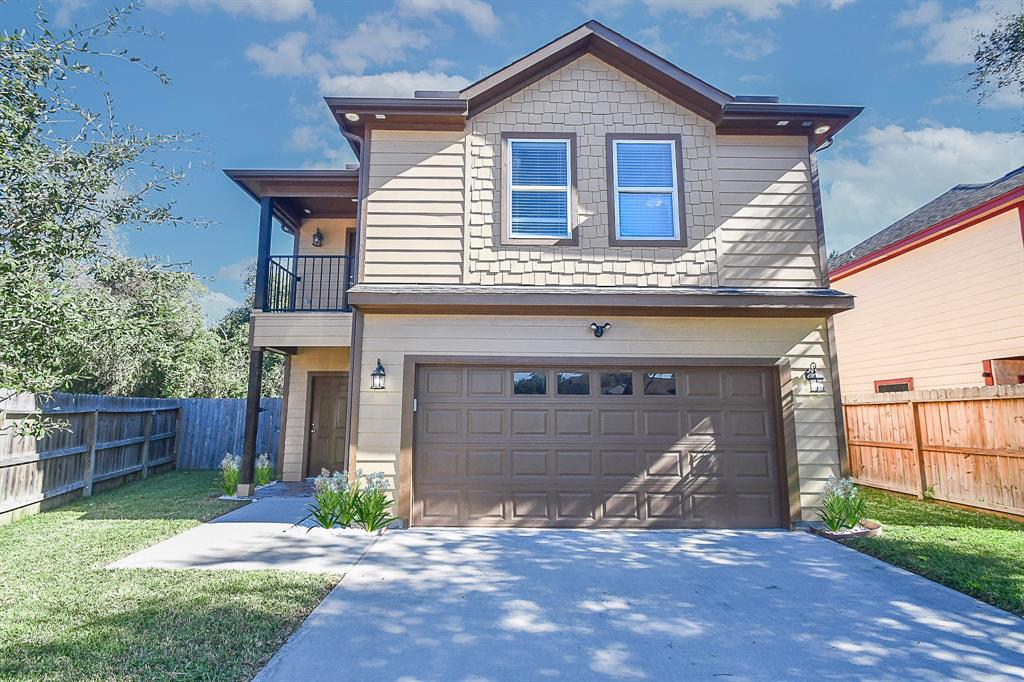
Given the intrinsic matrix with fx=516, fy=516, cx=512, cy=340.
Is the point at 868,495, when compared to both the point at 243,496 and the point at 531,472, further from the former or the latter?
the point at 243,496

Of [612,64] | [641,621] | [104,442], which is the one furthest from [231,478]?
[612,64]

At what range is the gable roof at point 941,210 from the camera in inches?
392

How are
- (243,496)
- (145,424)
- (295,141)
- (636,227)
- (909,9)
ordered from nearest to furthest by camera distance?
(636,227) < (243,496) < (145,424) < (909,9) < (295,141)

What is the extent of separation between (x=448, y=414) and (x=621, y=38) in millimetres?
5760

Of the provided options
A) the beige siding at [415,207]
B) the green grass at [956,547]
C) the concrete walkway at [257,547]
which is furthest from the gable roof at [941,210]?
→ the concrete walkway at [257,547]

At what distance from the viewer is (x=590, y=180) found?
23.5 feet

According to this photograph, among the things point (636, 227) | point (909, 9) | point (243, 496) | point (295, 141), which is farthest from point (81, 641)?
point (295, 141)

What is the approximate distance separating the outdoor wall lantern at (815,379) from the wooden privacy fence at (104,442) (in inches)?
330

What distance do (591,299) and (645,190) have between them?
75.2 inches

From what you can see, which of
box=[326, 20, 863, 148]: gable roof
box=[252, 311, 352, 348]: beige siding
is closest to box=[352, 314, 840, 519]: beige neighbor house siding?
box=[252, 311, 352, 348]: beige siding

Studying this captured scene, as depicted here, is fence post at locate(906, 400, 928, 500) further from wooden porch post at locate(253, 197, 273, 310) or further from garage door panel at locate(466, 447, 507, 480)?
wooden porch post at locate(253, 197, 273, 310)

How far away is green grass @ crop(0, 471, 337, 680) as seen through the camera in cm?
292

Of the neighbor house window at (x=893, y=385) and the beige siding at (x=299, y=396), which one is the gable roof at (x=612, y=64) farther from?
the neighbor house window at (x=893, y=385)

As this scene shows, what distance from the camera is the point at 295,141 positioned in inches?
1841
